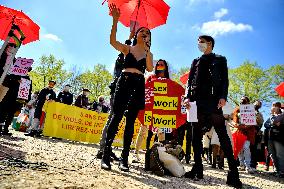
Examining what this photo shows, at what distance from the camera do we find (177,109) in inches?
254

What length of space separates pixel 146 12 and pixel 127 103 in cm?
302

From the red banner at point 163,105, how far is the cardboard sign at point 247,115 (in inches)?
86.0

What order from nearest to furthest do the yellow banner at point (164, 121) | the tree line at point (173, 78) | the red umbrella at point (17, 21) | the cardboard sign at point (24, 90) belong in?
the yellow banner at point (164, 121) < the red umbrella at point (17, 21) < the cardboard sign at point (24, 90) < the tree line at point (173, 78)

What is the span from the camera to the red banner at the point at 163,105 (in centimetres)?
624

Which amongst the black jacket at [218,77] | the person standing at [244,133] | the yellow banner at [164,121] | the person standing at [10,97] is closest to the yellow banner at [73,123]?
the person standing at [10,97]

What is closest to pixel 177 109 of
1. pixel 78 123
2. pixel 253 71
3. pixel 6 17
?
pixel 6 17

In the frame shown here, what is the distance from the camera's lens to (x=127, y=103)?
4.52 m

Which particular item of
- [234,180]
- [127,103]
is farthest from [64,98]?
[234,180]

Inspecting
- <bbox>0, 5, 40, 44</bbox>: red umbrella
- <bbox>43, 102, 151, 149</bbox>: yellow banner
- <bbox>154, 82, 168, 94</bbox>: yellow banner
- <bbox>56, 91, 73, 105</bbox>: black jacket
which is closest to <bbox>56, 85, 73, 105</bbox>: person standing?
<bbox>56, 91, 73, 105</bbox>: black jacket

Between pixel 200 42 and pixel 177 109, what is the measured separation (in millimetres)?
1903

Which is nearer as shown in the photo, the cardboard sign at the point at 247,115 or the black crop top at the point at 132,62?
the black crop top at the point at 132,62

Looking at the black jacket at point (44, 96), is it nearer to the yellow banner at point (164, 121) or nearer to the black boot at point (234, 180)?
the yellow banner at point (164, 121)

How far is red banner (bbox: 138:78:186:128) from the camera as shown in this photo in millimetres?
6242

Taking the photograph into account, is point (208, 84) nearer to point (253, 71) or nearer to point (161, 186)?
point (161, 186)
